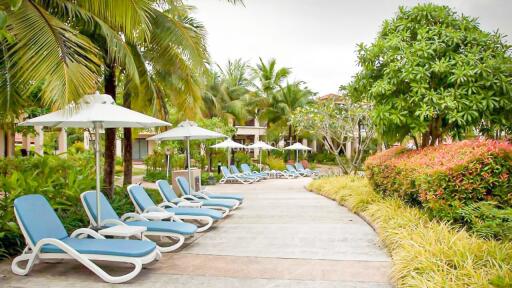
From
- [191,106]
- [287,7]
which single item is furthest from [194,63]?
[287,7]

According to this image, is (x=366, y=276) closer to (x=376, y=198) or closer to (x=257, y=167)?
(x=376, y=198)

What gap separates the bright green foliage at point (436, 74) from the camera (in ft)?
29.1

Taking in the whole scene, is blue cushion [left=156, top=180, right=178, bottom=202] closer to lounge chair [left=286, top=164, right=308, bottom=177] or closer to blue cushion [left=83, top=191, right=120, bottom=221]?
blue cushion [left=83, top=191, right=120, bottom=221]

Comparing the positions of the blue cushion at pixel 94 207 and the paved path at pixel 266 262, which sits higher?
the blue cushion at pixel 94 207

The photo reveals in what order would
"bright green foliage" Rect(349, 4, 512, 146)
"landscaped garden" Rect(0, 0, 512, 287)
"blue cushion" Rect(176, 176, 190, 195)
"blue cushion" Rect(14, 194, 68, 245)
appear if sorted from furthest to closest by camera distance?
1. "blue cushion" Rect(176, 176, 190, 195)
2. "bright green foliage" Rect(349, 4, 512, 146)
3. "landscaped garden" Rect(0, 0, 512, 287)
4. "blue cushion" Rect(14, 194, 68, 245)

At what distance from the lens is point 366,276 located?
5.53 m

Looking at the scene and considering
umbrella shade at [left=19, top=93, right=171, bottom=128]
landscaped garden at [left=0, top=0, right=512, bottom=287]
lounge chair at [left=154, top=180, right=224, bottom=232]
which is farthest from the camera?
lounge chair at [left=154, top=180, right=224, bottom=232]

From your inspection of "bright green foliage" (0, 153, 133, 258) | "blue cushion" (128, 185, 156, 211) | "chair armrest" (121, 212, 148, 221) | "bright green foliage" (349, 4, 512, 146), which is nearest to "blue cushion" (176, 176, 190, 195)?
"bright green foliage" (0, 153, 133, 258)

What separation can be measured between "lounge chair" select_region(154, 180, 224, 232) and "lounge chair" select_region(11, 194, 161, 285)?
8.15 feet

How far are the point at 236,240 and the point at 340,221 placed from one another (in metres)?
3.05

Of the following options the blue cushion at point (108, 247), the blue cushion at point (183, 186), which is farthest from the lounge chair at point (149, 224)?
the blue cushion at point (183, 186)

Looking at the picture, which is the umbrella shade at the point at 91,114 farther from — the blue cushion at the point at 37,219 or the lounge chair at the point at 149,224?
the lounge chair at the point at 149,224

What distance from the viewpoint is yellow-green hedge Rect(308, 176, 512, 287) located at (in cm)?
459

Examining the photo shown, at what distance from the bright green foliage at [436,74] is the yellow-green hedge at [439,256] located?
8.44 ft
